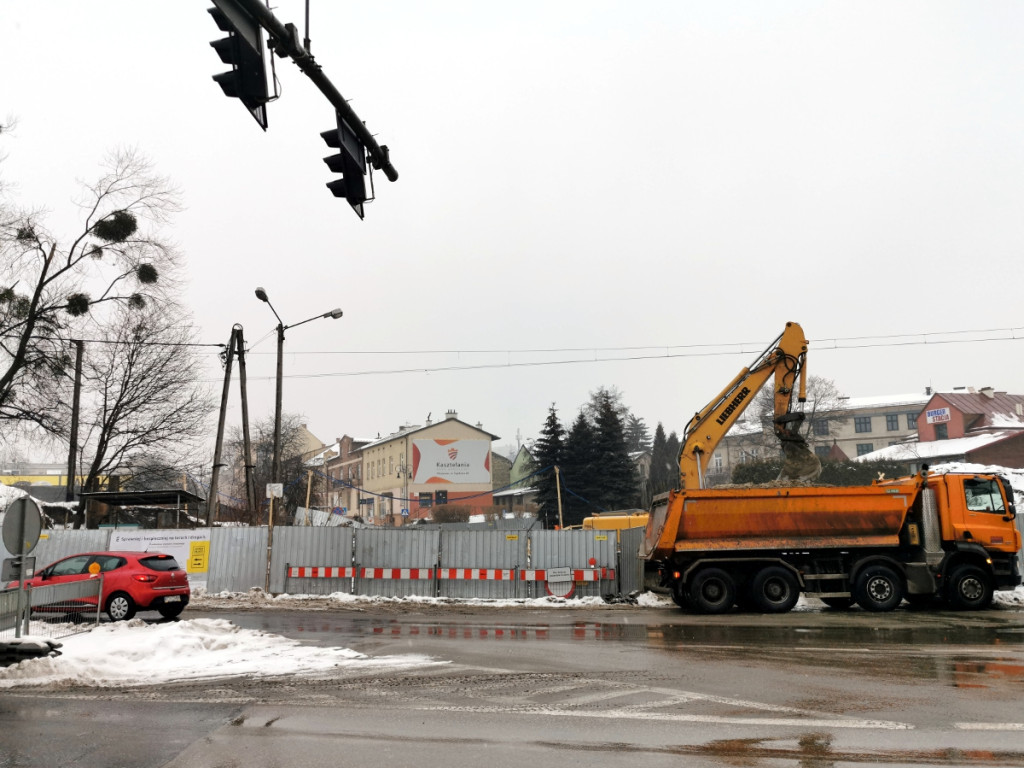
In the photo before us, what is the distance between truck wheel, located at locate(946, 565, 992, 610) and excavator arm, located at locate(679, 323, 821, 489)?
3.59 metres

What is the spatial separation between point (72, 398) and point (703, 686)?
95.1ft

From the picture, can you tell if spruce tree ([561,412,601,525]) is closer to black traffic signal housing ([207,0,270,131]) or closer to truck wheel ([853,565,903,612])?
truck wheel ([853,565,903,612])

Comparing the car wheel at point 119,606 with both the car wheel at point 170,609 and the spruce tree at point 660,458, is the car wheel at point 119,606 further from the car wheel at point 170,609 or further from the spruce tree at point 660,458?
the spruce tree at point 660,458

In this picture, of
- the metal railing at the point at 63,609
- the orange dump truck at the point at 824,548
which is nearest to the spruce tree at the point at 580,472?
the orange dump truck at the point at 824,548

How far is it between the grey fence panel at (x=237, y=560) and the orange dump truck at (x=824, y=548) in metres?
10.9

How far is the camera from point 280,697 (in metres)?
8.36

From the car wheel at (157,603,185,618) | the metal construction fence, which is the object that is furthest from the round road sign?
the metal construction fence

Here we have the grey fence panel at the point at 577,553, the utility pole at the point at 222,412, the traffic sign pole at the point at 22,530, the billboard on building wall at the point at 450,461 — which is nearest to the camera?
the traffic sign pole at the point at 22,530

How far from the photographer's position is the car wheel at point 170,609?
16219 millimetres

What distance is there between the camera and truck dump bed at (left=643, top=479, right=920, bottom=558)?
17.4 m

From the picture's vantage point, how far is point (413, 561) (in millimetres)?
21703

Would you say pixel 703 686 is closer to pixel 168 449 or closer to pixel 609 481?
pixel 168 449

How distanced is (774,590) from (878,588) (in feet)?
7.00

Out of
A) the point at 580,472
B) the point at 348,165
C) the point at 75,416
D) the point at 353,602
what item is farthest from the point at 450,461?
the point at 348,165
